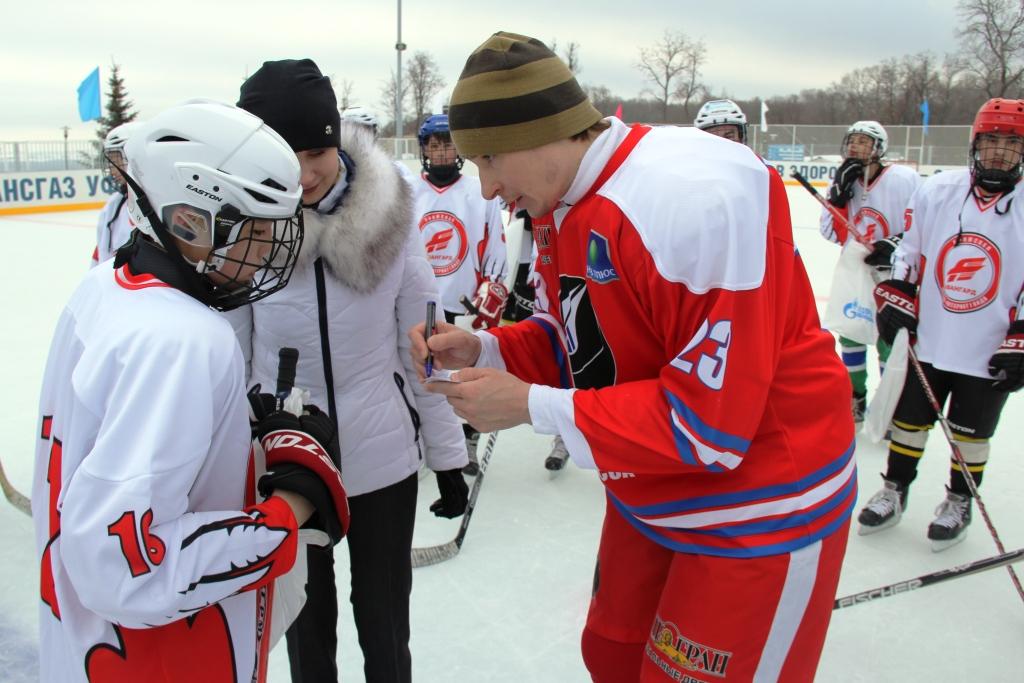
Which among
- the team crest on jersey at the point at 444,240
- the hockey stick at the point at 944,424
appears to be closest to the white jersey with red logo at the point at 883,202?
the hockey stick at the point at 944,424

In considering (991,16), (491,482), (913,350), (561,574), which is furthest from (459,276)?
(991,16)

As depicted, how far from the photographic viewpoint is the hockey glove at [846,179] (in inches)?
196

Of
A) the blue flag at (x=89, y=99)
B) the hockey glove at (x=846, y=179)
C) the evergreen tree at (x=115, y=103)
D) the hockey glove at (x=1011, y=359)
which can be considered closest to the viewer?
the hockey glove at (x=1011, y=359)

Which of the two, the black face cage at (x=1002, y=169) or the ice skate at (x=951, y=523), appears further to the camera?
the ice skate at (x=951, y=523)

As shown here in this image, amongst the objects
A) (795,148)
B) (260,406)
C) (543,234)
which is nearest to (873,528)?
(543,234)

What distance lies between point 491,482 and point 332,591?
1949 millimetres

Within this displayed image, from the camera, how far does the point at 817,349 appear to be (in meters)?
1.41

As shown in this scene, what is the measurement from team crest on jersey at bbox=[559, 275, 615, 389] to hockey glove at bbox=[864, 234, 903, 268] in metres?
3.54

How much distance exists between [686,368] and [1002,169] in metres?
2.64

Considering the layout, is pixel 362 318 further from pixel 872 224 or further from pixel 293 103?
pixel 872 224

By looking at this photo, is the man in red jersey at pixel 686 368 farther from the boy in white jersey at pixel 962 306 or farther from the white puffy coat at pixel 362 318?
the boy in white jersey at pixel 962 306

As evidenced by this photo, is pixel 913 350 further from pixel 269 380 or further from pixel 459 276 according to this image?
pixel 269 380

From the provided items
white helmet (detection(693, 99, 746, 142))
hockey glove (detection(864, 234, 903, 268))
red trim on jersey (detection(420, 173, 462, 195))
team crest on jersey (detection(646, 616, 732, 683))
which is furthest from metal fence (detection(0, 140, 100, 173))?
team crest on jersey (detection(646, 616, 732, 683))

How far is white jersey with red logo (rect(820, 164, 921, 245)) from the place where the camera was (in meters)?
4.86
